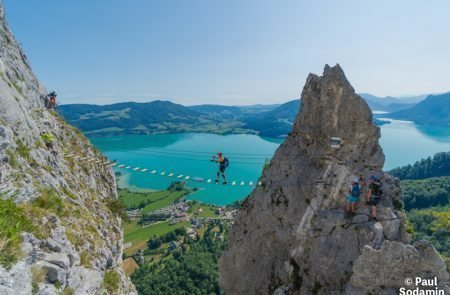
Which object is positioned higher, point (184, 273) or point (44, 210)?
point (44, 210)

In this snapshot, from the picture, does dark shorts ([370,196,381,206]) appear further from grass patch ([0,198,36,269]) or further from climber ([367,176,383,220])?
grass patch ([0,198,36,269])

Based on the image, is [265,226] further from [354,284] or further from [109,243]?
[109,243]

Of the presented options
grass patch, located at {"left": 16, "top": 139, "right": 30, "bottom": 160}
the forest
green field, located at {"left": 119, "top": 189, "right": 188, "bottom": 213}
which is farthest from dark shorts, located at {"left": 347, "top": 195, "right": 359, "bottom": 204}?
green field, located at {"left": 119, "top": 189, "right": 188, "bottom": 213}

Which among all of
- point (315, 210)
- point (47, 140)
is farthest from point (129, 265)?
point (315, 210)

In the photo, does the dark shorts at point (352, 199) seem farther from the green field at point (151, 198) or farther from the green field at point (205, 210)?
the green field at point (151, 198)

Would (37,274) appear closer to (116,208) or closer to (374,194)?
(116,208)

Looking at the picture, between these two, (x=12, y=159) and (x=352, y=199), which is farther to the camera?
(x=352, y=199)
